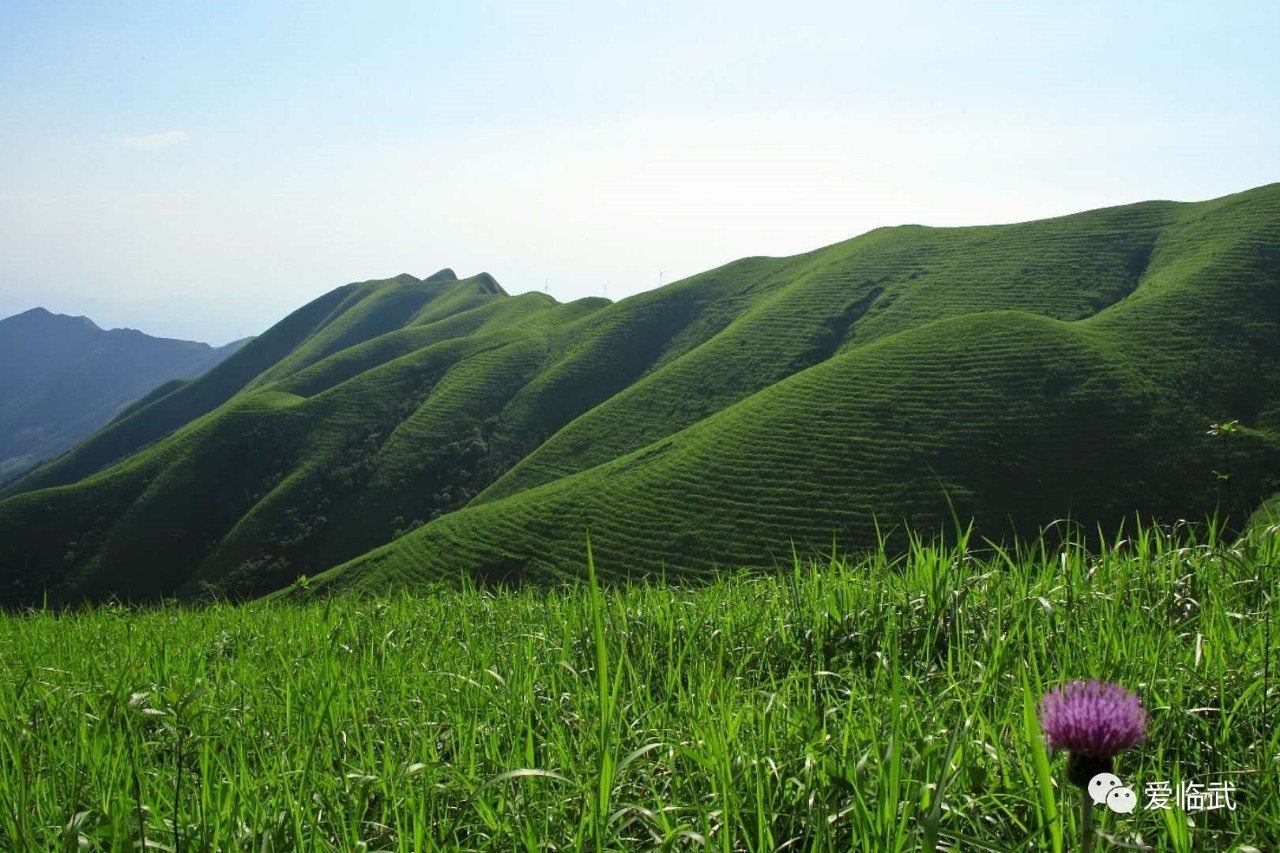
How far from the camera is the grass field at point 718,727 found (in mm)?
2355

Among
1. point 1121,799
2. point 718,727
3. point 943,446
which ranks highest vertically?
point 1121,799

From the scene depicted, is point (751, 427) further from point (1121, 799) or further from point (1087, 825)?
point (1087, 825)

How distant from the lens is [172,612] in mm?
9594

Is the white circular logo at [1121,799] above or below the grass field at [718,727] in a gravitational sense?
above

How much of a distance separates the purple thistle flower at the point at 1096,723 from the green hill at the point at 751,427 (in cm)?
3997

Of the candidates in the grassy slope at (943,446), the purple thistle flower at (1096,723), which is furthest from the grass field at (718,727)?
the grassy slope at (943,446)

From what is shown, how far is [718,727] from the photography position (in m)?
2.97

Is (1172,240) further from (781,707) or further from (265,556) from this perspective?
(781,707)

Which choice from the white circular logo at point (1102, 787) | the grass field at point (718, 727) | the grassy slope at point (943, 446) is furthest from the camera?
the grassy slope at point (943, 446)

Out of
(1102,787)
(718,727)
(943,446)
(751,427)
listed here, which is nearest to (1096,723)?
(1102,787)

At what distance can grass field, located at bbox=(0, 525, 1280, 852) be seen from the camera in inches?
92.7

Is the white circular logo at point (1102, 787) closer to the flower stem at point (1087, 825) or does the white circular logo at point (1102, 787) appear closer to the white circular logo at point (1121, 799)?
the white circular logo at point (1121, 799)

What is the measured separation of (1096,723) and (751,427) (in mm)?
74750

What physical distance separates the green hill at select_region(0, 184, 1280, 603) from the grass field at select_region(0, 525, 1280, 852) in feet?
122
